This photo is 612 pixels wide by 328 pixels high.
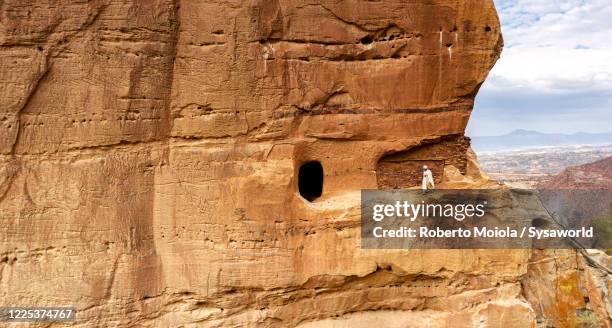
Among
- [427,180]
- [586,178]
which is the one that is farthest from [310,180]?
[586,178]

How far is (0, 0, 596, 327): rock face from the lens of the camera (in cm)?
593

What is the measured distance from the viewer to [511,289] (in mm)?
6820

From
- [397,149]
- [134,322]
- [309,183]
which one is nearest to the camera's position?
[134,322]

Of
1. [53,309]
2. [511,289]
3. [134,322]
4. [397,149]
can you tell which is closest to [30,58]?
[53,309]

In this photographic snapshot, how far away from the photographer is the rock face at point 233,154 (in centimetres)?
593

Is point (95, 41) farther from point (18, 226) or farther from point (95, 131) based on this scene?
point (18, 226)

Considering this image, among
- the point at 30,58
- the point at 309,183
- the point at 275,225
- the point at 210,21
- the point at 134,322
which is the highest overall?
the point at 210,21

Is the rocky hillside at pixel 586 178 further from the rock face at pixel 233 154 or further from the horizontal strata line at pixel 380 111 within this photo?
the rock face at pixel 233 154

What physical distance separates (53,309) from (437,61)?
6.54m

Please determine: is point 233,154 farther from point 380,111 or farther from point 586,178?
point 586,178

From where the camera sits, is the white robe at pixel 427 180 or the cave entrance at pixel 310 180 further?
the cave entrance at pixel 310 180

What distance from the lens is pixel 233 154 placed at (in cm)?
636

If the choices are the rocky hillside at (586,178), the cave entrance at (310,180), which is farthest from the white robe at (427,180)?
the rocky hillside at (586,178)

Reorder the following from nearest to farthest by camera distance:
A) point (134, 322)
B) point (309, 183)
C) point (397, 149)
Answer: point (134, 322)
point (397, 149)
point (309, 183)
